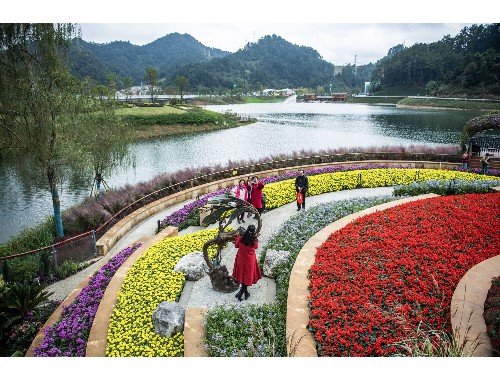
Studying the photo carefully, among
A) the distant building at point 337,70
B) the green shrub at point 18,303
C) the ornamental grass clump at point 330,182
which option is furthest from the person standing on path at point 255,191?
the distant building at point 337,70

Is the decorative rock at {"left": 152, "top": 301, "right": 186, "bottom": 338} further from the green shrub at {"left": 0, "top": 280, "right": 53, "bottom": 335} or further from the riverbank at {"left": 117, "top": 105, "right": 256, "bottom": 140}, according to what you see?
the riverbank at {"left": 117, "top": 105, "right": 256, "bottom": 140}

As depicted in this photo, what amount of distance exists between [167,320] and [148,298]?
3.26 feet

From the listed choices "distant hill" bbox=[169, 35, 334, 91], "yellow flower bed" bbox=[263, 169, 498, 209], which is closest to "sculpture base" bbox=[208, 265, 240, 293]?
"yellow flower bed" bbox=[263, 169, 498, 209]

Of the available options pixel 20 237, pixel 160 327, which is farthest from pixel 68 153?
pixel 160 327

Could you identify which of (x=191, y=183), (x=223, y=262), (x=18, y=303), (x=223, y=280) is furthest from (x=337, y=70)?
(x=18, y=303)

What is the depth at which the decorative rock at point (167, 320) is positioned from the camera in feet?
18.2

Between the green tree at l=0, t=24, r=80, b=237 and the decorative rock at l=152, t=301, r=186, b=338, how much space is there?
737 cm

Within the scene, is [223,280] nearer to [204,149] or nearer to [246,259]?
[246,259]

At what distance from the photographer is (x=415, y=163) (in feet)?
55.6

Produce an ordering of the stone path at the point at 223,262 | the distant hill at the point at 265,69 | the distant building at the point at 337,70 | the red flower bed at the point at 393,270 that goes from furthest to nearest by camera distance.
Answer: the distant building at the point at 337,70 → the distant hill at the point at 265,69 → the stone path at the point at 223,262 → the red flower bed at the point at 393,270

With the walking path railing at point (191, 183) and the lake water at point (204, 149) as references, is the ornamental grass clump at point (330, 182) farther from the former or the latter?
the lake water at point (204, 149)

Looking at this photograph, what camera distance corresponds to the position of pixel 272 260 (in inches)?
283

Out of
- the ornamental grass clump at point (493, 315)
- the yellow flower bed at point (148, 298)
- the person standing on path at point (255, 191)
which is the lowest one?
the yellow flower bed at point (148, 298)

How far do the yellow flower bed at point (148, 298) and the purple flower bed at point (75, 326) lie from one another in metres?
0.53
